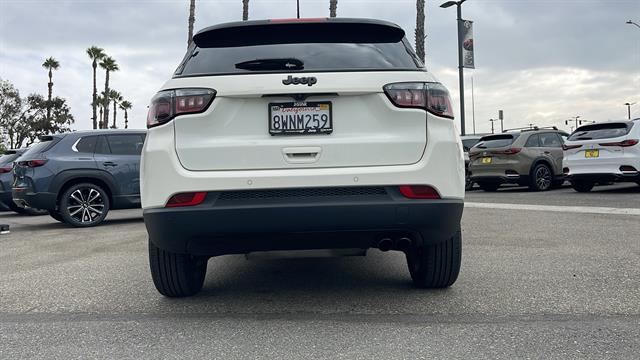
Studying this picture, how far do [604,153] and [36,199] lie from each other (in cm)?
1103

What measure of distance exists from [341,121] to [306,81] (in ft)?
1.02

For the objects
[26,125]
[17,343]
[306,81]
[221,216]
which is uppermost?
[26,125]

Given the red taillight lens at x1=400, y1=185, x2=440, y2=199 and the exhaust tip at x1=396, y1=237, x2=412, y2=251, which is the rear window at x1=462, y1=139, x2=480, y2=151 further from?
the red taillight lens at x1=400, y1=185, x2=440, y2=199

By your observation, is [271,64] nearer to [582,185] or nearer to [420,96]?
[420,96]

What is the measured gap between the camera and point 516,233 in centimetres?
742

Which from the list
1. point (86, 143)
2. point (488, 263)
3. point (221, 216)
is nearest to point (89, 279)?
point (221, 216)

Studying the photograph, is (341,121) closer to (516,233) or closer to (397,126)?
(397,126)

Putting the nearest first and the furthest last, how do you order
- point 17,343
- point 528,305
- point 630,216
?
point 17,343 → point 528,305 → point 630,216

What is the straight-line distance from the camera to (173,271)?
4.11 meters

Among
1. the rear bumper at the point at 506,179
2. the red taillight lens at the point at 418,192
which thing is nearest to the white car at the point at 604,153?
the rear bumper at the point at 506,179

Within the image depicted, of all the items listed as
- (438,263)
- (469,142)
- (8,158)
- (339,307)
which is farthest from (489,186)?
(339,307)

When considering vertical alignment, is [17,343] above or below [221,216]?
below

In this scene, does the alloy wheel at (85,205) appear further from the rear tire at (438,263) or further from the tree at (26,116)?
the tree at (26,116)

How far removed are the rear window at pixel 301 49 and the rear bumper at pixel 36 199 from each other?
274 inches
